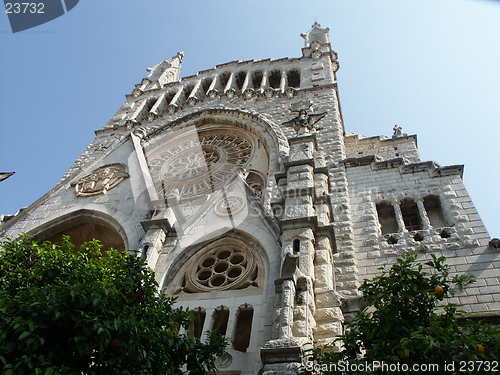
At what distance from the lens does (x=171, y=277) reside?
32.0 ft

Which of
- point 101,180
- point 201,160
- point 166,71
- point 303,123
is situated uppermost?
point 166,71

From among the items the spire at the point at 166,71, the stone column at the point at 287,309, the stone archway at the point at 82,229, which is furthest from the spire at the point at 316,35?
the stone column at the point at 287,309

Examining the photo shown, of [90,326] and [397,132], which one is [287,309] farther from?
[397,132]

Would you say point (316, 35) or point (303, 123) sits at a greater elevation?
point (316, 35)

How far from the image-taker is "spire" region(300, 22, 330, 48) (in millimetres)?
26328

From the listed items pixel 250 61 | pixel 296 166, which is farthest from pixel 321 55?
pixel 296 166

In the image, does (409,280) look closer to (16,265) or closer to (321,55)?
(16,265)

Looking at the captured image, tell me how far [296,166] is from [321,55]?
14.6 m

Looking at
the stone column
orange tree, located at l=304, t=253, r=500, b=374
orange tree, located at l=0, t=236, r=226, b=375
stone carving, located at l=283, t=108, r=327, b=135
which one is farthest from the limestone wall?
orange tree, located at l=0, t=236, r=226, b=375

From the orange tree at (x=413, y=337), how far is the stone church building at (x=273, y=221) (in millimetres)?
1168

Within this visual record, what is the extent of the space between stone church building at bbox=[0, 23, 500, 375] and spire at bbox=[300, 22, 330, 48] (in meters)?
8.20

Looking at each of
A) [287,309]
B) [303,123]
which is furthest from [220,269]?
[303,123]

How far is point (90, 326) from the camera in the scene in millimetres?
5113

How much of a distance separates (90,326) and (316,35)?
83.8 ft
